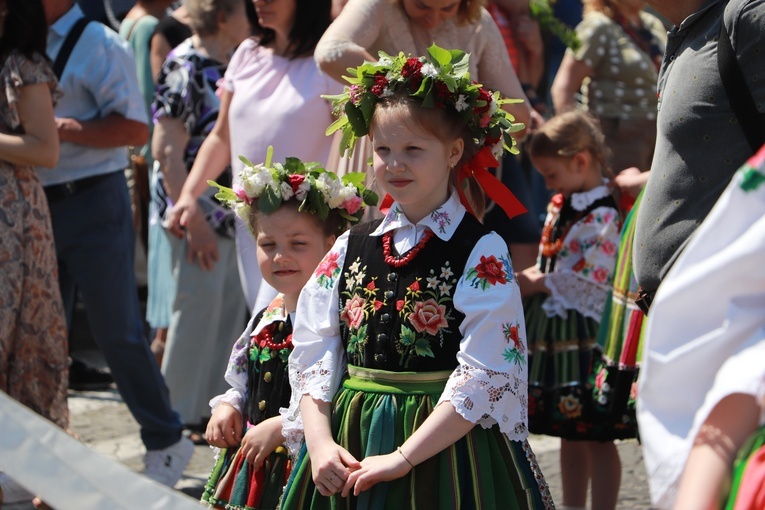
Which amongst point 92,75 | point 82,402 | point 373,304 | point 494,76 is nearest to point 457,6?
point 494,76

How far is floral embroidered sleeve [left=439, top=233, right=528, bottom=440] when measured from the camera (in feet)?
9.68

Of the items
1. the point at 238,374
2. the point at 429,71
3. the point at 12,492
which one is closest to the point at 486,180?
the point at 429,71

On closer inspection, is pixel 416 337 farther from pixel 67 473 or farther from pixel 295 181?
pixel 67 473

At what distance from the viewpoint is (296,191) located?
3.64m

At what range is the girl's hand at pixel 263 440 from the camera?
3443mm

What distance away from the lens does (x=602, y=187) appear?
494 cm

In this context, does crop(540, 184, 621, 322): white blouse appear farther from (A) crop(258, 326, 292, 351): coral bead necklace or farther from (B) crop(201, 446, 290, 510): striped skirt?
(B) crop(201, 446, 290, 510): striped skirt

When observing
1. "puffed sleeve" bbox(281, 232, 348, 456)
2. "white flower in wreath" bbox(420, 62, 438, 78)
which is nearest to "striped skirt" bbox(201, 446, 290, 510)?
"puffed sleeve" bbox(281, 232, 348, 456)

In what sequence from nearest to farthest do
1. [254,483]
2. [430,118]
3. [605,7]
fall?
[430,118], [254,483], [605,7]

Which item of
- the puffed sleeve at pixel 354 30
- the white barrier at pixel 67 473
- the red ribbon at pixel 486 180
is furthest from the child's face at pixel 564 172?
the white barrier at pixel 67 473

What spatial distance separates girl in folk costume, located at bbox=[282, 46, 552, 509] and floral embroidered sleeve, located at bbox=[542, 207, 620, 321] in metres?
1.61

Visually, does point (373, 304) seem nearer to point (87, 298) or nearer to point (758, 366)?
point (758, 366)

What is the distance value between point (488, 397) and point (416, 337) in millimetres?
245

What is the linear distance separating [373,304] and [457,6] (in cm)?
151
